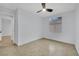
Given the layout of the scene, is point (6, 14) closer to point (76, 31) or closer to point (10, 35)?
point (10, 35)

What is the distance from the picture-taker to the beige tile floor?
3.75 feet

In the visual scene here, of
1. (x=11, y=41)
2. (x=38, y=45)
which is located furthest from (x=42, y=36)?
(x=11, y=41)

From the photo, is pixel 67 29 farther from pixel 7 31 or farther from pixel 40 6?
pixel 7 31

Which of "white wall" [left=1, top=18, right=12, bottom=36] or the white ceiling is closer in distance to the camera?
the white ceiling

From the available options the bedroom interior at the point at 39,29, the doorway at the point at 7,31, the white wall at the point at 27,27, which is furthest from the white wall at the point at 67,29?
the doorway at the point at 7,31

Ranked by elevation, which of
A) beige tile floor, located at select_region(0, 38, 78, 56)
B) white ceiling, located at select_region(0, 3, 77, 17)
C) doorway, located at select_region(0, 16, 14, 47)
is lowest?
beige tile floor, located at select_region(0, 38, 78, 56)

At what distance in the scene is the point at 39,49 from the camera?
1181 millimetres

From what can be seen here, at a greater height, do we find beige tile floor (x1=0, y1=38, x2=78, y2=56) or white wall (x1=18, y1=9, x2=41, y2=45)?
white wall (x1=18, y1=9, x2=41, y2=45)

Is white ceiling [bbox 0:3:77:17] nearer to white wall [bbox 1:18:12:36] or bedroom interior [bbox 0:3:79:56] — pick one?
bedroom interior [bbox 0:3:79:56]

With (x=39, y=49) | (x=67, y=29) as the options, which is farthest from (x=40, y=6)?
(x=39, y=49)

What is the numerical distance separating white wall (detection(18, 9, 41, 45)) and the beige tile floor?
87 mm

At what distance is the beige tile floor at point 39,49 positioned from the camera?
1143 millimetres

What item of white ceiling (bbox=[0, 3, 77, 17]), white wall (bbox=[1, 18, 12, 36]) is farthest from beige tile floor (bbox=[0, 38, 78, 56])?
white ceiling (bbox=[0, 3, 77, 17])

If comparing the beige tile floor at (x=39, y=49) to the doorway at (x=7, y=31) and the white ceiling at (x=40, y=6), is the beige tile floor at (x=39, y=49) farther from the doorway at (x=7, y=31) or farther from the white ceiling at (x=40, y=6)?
the white ceiling at (x=40, y=6)
